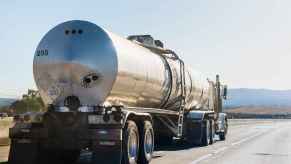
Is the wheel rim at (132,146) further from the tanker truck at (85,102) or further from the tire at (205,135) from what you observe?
the tire at (205,135)

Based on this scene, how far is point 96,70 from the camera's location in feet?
38.8

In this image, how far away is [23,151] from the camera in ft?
38.9

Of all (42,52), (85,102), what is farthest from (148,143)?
(42,52)

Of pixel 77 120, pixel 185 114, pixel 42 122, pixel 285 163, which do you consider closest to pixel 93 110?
pixel 77 120

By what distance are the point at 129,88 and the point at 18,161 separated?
10.4 ft

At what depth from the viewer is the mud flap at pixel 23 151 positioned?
465 inches

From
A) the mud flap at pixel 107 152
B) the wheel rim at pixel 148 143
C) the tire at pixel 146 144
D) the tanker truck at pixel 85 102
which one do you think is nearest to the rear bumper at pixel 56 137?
the tanker truck at pixel 85 102

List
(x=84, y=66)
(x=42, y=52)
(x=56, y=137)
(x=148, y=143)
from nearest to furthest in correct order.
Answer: (x=84, y=66)
(x=56, y=137)
(x=42, y=52)
(x=148, y=143)

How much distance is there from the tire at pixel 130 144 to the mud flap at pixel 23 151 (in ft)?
6.65

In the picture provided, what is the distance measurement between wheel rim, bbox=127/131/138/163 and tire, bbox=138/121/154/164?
0.44 m

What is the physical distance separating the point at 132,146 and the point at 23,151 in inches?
97.3

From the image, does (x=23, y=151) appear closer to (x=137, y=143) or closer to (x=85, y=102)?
(x=85, y=102)

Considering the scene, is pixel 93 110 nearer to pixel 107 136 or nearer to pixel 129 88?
pixel 107 136

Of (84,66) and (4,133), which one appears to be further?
(4,133)
